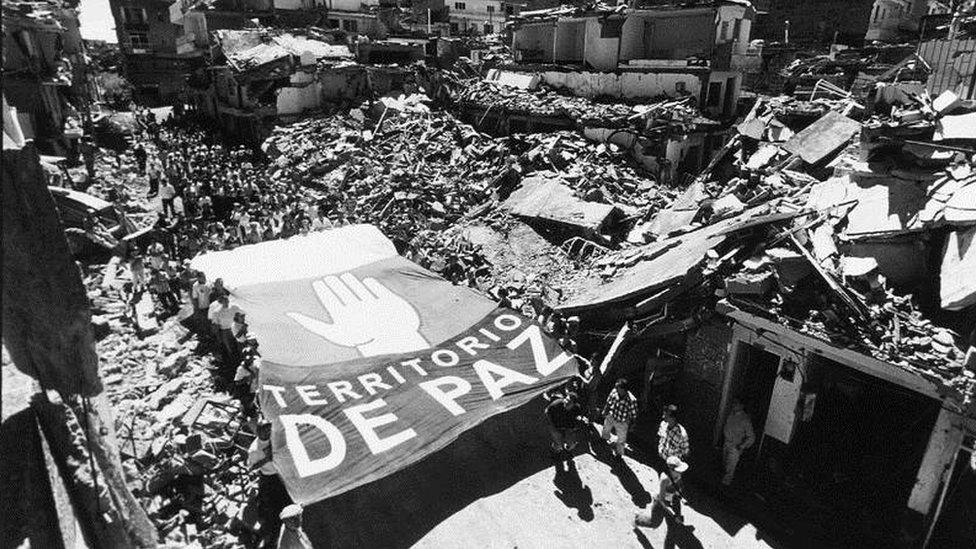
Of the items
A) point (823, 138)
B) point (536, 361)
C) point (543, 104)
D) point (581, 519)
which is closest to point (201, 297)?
point (536, 361)

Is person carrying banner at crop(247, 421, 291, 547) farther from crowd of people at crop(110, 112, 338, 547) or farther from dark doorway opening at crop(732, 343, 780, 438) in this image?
dark doorway opening at crop(732, 343, 780, 438)

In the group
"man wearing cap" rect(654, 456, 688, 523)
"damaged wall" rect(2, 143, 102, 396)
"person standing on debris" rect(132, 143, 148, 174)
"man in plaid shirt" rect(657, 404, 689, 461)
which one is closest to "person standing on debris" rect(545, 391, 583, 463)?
"man in plaid shirt" rect(657, 404, 689, 461)

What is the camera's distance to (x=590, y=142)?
24578 millimetres

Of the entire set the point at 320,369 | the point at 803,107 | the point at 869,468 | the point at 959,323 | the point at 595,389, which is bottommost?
the point at 869,468

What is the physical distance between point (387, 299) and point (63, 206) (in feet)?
21.2

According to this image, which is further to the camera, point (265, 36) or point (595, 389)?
point (265, 36)

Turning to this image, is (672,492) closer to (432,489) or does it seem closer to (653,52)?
(432,489)

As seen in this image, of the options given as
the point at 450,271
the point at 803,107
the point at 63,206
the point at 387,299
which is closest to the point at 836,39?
the point at 803,107

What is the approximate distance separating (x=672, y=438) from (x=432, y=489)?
403 cm

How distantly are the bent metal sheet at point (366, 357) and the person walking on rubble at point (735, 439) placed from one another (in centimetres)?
306

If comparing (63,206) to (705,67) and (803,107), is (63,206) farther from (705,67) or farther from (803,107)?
(705,67)

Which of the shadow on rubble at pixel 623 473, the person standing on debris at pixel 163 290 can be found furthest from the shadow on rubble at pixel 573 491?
the person standing on debris at pixel 163 290

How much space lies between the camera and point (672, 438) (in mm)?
8641

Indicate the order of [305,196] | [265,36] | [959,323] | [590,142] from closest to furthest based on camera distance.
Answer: [959,323]
[305,196]
[590,142]
[265,36]
